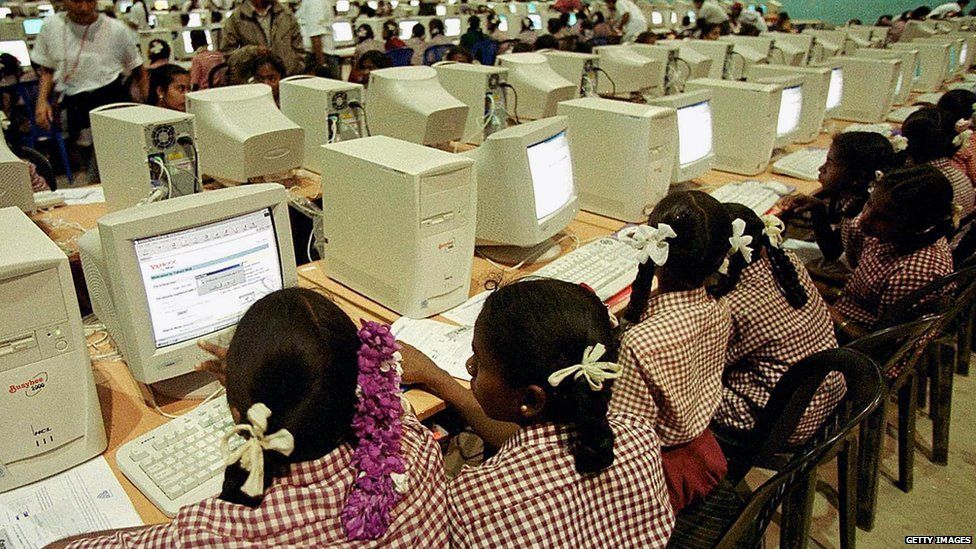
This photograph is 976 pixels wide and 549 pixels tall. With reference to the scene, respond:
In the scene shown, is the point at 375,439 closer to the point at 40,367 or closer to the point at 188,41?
the point at 40,367

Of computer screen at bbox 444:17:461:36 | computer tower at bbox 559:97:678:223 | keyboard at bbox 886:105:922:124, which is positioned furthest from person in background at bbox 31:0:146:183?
computer screen at bbox 444:17:461:36

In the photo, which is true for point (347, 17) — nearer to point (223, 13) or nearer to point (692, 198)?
point (223, 13)

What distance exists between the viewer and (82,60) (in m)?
3.63

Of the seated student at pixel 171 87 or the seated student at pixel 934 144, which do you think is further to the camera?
the seated student at pixel 171 87

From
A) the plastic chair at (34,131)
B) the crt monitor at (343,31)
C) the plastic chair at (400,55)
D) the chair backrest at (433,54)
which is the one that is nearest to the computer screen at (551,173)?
the plastic chair at (34,131)

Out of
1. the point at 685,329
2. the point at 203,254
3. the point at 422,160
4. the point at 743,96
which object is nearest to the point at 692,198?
the point at 685,329

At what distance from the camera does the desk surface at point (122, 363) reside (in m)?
1.23

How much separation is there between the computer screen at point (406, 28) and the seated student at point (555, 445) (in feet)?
23.7

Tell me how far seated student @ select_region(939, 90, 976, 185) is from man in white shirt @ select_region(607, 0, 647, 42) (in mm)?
3468

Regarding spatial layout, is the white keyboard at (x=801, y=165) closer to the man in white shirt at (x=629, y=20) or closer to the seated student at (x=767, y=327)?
the seated student at (x=767, y=327)

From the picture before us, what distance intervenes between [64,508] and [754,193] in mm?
2505

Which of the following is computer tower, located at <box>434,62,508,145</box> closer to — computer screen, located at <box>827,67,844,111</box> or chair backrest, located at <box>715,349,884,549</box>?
chair backrest, located at <box>715,349,884,549</box>

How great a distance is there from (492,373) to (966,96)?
3742 mm

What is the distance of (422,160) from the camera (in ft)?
5.07
